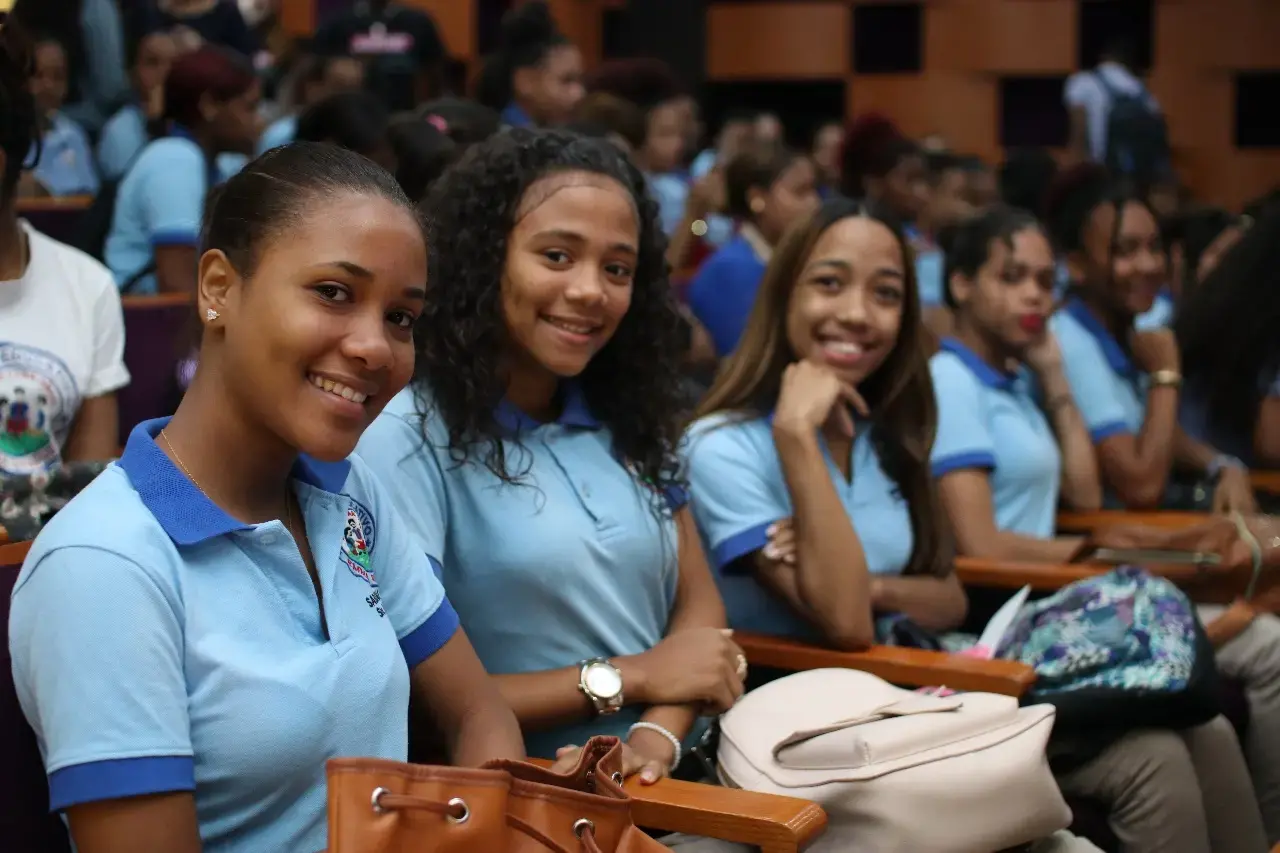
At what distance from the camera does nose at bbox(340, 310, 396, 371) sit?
49.1 inches

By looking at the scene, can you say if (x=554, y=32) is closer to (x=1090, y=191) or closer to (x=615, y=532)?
(x=1090, y=191)

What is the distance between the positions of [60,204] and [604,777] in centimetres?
297

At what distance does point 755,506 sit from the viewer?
2.24m

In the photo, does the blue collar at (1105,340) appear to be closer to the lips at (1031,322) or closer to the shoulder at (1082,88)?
the lips at (1031,322)

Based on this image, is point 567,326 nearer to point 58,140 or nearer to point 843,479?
point 843,479

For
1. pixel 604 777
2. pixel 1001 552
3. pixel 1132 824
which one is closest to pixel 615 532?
pixel 604 777

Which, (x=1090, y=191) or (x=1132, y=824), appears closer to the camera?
(x=1132, y=824)

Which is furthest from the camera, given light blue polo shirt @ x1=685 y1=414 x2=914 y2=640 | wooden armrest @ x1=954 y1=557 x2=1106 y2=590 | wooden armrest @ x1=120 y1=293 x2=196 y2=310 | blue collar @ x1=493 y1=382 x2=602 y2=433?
wooden armrest @ x1=120 y1=293 x2=196 y2=310

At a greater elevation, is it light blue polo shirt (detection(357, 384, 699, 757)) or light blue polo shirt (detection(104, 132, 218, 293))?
light blue polo shirt (detection(104, 132, 218, 293))

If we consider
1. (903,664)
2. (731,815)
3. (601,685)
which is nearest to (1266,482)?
(903,664)

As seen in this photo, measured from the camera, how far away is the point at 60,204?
3793mm

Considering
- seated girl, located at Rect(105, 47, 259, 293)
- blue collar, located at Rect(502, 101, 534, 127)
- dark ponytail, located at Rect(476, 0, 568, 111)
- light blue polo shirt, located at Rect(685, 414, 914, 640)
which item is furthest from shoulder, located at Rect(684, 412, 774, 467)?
dark ponytail, located at Rect(476, 0, 568, 111)

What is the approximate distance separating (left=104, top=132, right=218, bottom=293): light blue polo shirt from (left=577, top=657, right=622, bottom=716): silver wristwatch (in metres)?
2.05

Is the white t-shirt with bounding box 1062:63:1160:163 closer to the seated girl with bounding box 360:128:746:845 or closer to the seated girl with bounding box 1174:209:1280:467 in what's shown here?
the seated girl with bounding box 1174:209:1280:467
